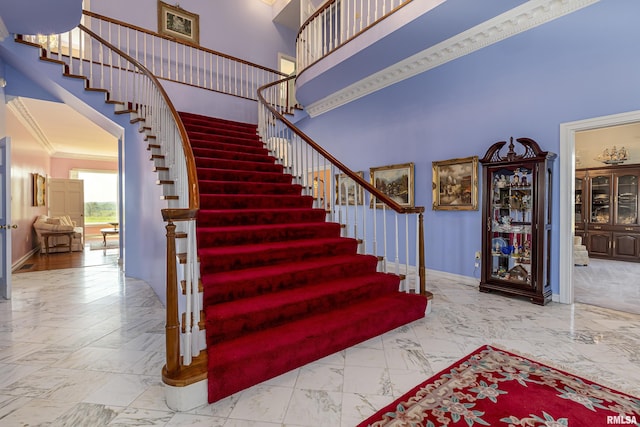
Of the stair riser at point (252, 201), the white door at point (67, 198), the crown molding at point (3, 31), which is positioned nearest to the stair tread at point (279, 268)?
the stair riser at point (252, 201)

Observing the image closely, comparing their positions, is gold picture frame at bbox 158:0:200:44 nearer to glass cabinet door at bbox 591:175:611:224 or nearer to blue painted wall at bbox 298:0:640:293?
blue painted wall at bbox 298:0:640:293

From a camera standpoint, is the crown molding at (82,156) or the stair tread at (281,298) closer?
the stair tread at (281,298)

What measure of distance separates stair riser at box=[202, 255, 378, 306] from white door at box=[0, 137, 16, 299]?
3446 millimetres

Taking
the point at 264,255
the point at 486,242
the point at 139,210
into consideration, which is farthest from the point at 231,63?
the point at 486,242

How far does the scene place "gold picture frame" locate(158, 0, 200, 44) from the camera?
23.4 feet

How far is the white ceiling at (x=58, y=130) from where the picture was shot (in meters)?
5.99

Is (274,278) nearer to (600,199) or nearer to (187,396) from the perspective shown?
(187,396)

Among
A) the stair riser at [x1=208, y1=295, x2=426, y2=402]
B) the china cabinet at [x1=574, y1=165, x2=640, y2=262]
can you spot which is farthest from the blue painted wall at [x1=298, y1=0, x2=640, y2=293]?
the china cabinet at [x1=574, y1=165, x2=640, y2=262]

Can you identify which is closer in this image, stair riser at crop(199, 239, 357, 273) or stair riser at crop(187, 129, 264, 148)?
stair riser at crop(199, 239, 357, 273)

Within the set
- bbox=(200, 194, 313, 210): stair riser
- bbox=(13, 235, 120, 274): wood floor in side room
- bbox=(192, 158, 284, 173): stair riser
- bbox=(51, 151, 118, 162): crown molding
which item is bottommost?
bbox=(13, 235, 120, 274): wood floor in side room

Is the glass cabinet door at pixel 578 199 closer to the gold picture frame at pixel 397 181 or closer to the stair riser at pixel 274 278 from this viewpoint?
the gold picture frame at pixel 397 181

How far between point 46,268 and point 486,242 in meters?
7.87

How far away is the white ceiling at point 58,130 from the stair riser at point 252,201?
4717 mm

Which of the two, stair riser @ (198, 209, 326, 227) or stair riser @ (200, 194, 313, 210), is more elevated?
stair riser @ (200, 194, 313, 210)
